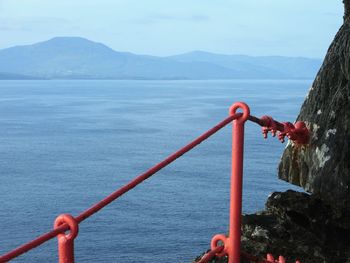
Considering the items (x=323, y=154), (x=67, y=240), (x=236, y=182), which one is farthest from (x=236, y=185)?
(x=323, y=154)

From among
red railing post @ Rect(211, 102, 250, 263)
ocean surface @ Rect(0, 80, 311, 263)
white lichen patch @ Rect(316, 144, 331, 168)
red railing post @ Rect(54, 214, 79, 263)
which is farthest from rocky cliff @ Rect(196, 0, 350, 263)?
ocean surface @ Rect(0, 80, 311, 263)

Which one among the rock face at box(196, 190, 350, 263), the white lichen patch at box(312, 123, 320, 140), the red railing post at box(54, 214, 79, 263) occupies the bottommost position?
the rock face at box(196, 190, 350, 263)

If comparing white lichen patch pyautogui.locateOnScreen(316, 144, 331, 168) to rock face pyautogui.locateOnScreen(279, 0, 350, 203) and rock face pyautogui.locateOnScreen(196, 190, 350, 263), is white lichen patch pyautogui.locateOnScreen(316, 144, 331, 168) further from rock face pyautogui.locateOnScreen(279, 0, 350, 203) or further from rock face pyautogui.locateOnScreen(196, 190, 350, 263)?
rock face pyautogui.locateOnScreen(196, 190, 350, 263)

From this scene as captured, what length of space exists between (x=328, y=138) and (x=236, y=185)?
3.33 meters

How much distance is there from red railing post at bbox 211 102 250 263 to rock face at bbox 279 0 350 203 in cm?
312

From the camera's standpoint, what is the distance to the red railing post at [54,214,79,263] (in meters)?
2.98

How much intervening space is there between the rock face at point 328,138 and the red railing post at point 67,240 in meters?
5.05

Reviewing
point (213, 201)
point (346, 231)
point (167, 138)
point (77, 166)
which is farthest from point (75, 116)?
point (346, 231)

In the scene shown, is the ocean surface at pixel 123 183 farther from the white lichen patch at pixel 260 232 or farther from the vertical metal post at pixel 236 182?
the vertical metal post at pixel 236 182

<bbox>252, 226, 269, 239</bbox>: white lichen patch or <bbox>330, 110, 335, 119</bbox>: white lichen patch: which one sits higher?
<bbox>330, 110, 335, 119</bbox>: white lichen patch

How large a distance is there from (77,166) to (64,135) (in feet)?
117

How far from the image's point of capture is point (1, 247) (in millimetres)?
85125

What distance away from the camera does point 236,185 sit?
453 centimetres

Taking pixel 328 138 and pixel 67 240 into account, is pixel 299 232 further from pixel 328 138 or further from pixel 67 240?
pixel 67 240
